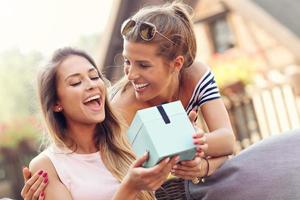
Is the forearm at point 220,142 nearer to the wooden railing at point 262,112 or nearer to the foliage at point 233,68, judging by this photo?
the wooden railing at point 262,112

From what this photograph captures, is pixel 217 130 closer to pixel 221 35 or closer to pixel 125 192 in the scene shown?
pixel 125 192

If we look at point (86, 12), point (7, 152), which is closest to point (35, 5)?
point (86, 12)

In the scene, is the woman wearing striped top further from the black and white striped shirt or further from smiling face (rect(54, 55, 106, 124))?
smiling face (rect(54, 55, 106, 124))

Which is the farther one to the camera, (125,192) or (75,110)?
(75,110)

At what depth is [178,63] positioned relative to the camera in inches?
75.7

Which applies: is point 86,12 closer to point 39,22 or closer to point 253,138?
point 39,22

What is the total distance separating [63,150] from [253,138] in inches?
214

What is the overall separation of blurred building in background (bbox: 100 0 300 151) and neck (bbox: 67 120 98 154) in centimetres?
150

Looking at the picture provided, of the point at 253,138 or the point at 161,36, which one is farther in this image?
the point at 253,138

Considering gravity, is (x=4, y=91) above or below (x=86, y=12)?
below

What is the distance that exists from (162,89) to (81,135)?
11.7 inches

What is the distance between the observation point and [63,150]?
175 cm

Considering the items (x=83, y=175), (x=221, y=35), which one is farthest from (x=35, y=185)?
(x=221, y=35)

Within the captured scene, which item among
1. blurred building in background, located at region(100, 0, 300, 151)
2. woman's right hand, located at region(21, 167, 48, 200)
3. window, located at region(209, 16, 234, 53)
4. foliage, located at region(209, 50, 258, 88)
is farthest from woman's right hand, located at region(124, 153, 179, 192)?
window, located at region(209, 16, 234, 53)
